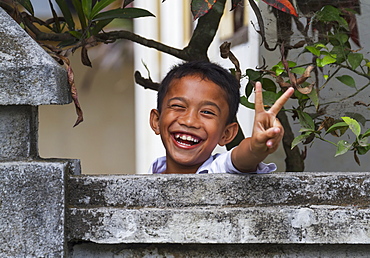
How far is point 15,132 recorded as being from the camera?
1.92 m

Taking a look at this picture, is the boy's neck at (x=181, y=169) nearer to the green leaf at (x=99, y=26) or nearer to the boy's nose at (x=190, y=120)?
the boy's nose at (x=190, y=120)

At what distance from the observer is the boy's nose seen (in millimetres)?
2514

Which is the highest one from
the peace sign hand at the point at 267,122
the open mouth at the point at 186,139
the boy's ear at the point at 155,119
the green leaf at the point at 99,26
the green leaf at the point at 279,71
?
the green leaf at the point at 99,26

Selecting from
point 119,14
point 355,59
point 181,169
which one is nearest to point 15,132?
point 119,14

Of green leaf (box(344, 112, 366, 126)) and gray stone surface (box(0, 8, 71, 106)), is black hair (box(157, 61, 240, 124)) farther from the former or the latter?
gray stone surface (box(0, 8, 71, 106))

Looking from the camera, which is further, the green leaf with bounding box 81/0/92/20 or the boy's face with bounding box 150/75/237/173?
the boy's face with bounding box 150/75/237/173

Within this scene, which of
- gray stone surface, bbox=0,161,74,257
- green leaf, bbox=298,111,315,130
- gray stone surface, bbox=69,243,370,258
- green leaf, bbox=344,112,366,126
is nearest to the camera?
gray stone surface, bbox=0,161,74,257

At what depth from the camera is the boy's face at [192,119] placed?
2.53m

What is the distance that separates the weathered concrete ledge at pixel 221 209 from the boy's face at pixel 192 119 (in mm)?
618

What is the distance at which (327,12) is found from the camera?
2.76 metres

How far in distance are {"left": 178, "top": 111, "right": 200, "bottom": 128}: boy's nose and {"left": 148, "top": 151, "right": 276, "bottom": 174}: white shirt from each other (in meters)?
0.16

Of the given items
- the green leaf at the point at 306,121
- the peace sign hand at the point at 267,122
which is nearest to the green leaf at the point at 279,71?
the green leaf at the point at 306,121

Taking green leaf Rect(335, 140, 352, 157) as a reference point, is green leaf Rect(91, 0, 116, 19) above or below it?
above

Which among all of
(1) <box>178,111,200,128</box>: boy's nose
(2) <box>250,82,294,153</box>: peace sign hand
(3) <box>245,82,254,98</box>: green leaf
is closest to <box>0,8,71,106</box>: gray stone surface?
(2) <box>250,82,294,153</box>: peace sign hand
